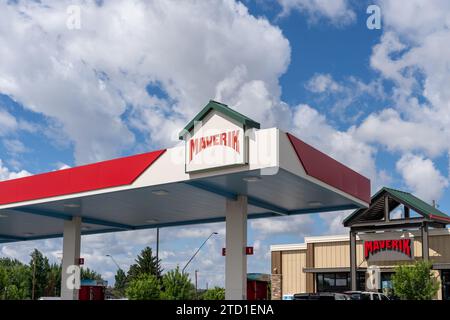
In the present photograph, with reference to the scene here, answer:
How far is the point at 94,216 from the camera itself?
32125 millimetres

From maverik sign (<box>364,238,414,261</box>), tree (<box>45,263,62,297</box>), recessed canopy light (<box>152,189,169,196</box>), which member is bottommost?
tree (<box>45,263,62,297</box>)

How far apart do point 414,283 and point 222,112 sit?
21635 millimetres

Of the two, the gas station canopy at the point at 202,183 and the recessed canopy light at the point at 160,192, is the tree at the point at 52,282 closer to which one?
the gas station canopy at the point at 202,183

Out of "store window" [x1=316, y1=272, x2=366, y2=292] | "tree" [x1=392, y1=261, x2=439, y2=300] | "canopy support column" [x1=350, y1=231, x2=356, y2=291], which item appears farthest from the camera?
"store window" [x1=316, y1=272, x2=366, y2=292]

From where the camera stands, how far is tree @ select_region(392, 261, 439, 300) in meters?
36.8

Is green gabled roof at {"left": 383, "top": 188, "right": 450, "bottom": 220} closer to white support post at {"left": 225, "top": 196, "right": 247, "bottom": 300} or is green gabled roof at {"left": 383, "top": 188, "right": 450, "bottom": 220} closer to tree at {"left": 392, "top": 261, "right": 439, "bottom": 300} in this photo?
tree at {"left": 392, "top": 261, "right": 439, "bottom": 300}

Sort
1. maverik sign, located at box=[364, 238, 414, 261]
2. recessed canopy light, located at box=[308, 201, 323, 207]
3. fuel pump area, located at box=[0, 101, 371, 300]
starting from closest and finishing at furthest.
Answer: fuel pump area, located at box=[0, 101, 371, 300], recessed canopy light, located at box=[308, 201, 323, 207], maverik sign, located at box=[364, 238, 414, 261]

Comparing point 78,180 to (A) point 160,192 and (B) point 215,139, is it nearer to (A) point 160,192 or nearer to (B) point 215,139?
(A) point 160,192

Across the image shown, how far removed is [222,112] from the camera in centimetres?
2106

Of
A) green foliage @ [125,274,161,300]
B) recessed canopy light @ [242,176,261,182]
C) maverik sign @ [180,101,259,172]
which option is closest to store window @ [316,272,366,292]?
green foliage @ [125,274,161,300]

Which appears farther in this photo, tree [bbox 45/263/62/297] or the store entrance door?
tree [bbox 45/263/62/297]

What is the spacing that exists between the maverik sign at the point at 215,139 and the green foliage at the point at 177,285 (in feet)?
37.8
